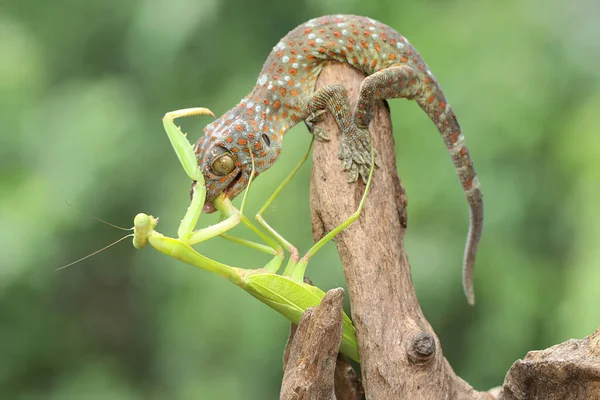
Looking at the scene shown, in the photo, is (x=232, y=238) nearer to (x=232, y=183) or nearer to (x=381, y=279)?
(x=232, y=183)

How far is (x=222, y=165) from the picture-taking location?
2936mm

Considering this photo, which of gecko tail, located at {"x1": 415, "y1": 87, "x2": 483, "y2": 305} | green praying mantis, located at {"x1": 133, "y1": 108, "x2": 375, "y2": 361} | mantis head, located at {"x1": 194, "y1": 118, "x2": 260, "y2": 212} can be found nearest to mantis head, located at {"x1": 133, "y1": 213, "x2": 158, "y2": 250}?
green praying mantis, located at {"x1": 133, "y1": 108, "x2": 375, "y2": 361}

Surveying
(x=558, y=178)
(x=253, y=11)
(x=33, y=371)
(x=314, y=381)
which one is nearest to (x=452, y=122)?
(x=314, y=381)

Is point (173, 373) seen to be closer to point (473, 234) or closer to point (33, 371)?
point (33, 371)

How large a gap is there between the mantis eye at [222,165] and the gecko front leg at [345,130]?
0.39 m

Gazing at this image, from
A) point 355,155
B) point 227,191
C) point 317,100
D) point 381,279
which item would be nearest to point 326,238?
point 381,279

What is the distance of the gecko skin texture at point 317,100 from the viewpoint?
9.72 feet

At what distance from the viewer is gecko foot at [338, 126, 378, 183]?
9.61ft

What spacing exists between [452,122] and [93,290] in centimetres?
367

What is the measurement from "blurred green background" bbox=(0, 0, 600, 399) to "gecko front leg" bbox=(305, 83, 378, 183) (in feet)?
5.80

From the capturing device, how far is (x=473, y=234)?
11.8 feet

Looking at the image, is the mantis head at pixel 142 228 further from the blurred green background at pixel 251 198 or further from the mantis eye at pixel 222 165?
the blurred green background at pixel 251 198

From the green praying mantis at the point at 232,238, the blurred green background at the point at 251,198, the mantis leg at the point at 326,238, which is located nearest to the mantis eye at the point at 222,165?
the green praying mantis at the point at 232,238

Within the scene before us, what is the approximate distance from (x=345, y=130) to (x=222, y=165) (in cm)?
52
